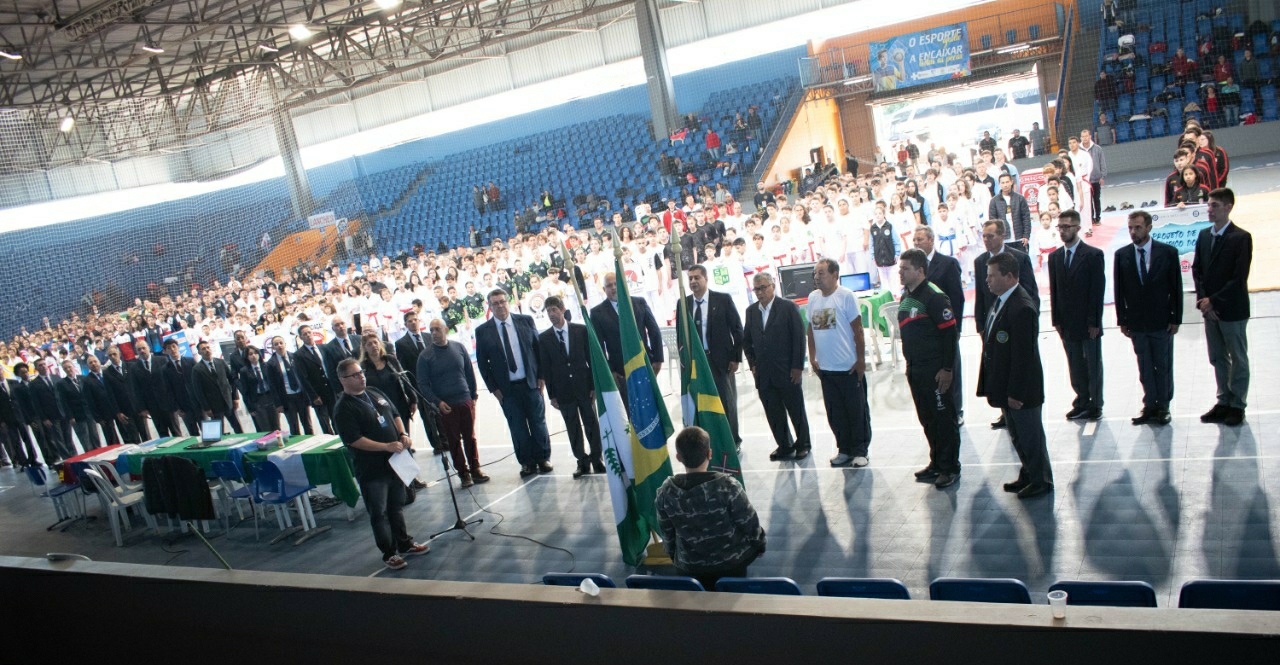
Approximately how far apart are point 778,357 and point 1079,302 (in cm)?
204

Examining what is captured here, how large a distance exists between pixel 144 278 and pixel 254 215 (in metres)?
4.80

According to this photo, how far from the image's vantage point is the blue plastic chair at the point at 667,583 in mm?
3408

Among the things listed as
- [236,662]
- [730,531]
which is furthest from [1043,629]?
[236,662]

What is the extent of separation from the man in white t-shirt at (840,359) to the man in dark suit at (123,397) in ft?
29.9

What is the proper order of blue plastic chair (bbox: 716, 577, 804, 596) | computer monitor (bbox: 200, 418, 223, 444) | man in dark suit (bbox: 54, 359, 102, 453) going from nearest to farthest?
blue plastic chair (bbox: 716, 577, 804, 596), computer monitor (bbox: 200, 418, 223, 444), man in dark suit (bbox: 54, 359, 102, 453)

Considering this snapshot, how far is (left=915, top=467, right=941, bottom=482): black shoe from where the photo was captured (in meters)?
5.83

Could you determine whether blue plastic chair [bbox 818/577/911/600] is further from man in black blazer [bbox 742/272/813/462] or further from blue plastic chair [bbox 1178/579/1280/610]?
man in black blazer [bbox 742/272/813/462]

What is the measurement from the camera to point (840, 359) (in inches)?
243

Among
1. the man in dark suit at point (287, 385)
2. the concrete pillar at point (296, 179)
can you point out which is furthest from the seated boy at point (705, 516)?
the concrete pillar at point (296, 179)

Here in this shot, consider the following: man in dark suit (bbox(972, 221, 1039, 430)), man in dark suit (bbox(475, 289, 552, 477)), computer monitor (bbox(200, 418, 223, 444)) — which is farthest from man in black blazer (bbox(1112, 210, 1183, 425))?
computer monitor (bbox(200, 418, 223, 444))

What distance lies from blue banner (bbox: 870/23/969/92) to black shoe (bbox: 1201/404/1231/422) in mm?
15889

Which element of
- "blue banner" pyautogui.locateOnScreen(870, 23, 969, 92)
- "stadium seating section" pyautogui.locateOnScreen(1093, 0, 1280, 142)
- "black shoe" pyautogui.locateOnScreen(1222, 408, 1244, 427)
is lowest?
"black shoe" pyautogui.locateOnScreen(1222, 408, 1244, 427)

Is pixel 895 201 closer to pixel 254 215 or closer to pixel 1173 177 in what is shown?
pixel 1173 177

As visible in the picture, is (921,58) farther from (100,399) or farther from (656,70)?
(100,399)
